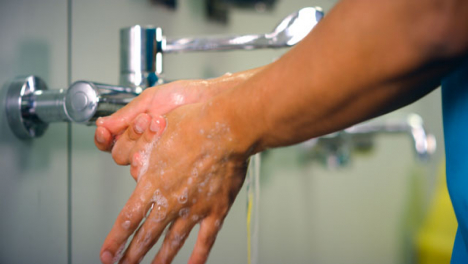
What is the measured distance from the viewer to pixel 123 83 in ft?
1.66

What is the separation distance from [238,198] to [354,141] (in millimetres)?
433

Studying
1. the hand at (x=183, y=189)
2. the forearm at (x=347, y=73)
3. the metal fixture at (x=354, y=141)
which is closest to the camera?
the forearm at (x=347, y=73)

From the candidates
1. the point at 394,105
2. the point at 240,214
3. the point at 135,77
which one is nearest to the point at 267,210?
the point at 240,214

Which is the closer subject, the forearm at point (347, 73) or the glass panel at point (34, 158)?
the forearm at point (347, 73)

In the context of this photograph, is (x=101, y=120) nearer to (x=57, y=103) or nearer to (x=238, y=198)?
(x=57, y=103)

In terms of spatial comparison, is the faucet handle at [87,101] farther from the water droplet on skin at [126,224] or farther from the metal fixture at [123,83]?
the water droplet on skin at [126,224]

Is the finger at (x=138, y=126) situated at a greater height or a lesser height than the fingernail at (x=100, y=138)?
greater

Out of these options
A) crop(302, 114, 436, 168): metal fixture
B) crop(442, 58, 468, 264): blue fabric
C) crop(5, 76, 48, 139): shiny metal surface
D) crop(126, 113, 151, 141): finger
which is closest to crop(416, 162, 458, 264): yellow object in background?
crop(302, 114, 436, 168): metal fixture

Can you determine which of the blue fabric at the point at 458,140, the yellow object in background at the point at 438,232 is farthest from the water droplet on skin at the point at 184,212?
the yellow object in background at the point at 438,232

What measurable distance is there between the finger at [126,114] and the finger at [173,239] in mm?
132

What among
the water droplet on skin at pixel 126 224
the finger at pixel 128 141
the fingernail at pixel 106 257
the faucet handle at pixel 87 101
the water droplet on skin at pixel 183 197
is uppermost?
the faucet handle at pixel 87 101

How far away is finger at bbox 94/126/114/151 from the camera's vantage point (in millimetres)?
476

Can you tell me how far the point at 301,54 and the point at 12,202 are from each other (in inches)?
13.8

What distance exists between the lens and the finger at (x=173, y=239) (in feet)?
1.44
